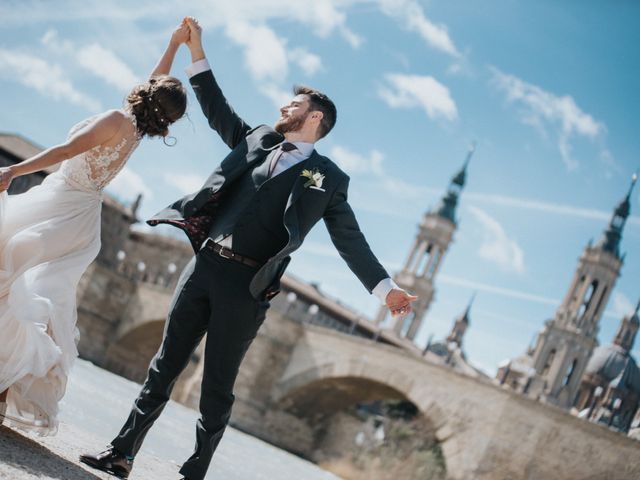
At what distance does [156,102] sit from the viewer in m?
3.85

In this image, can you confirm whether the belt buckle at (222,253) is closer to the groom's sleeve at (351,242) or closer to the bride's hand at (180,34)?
the groom's sleeve at (351,242)

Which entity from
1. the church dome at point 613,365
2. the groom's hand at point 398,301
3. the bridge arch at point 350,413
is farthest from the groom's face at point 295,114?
the church dome at point 613,365

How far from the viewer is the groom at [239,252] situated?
12.3 feet

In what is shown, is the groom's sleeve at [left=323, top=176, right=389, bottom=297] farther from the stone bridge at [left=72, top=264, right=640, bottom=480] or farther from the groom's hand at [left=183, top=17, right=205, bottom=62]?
the stone bridge at [left=72, top=264, right=640, bottom=480]

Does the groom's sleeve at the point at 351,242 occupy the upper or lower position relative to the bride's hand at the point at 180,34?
lower

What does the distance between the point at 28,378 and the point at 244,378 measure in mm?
24574

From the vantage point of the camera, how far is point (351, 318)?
43.4m

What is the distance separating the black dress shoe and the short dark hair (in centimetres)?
181

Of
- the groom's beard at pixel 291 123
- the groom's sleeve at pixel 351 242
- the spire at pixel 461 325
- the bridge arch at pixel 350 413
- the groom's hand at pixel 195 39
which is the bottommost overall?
the bridge arch at pixel 350 413

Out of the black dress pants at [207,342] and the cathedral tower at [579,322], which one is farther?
the cathedral tower at [579,322]

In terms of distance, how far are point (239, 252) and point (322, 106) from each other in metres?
0.86

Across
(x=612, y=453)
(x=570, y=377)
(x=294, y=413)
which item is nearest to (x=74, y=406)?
(x=612, y=453)

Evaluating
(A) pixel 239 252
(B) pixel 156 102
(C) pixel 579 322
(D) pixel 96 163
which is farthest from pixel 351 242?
(C) pixel 579 322

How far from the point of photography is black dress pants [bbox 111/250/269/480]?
3.73 m
